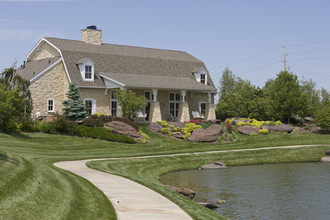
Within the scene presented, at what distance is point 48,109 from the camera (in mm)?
41188

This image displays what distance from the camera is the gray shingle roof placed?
42.6 m

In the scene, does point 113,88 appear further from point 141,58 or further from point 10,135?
point 10,135

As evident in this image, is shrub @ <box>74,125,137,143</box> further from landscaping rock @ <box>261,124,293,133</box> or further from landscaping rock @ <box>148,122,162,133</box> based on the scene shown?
landscaping rock @ <box>261,124,293,133</box>

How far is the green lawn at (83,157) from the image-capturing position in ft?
34.1

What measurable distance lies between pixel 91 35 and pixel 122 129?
52.5 feet

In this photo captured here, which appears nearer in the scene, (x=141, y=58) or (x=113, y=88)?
(x=113, y=88)

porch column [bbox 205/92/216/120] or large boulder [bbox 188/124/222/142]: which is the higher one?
porch column [bbox 205/92/216/120]

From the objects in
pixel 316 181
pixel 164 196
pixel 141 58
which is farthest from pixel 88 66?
pixel 164 196

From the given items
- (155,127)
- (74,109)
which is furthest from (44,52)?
(155,127)

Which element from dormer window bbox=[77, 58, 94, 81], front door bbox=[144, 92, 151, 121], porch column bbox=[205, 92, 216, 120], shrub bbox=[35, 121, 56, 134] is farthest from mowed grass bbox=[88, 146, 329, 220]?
dormer window bbox=[77, 58, 94, 81]

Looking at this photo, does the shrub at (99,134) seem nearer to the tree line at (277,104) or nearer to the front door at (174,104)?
the front door at (174,104)

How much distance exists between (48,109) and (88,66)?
5444mm

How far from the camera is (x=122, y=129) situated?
36281 millimetres

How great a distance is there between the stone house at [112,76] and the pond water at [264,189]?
59.4ft
